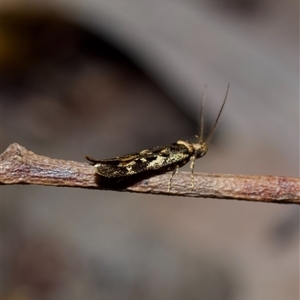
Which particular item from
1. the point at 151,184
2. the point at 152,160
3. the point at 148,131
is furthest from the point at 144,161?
the point at 148,131

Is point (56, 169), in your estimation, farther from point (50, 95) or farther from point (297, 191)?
point (50, 95)

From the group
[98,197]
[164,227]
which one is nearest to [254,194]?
[164,227]

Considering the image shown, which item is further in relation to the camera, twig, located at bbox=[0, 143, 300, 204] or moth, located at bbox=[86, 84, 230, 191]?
moth, located at bbox=[86, 84, 230, 191]

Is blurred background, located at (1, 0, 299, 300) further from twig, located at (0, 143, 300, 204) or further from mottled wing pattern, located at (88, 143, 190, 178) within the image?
twig, located at (0, 143, 300, 204)

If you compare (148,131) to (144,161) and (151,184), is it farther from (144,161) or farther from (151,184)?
(151,184)

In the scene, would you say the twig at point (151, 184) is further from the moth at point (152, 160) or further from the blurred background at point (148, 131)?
the blurred background at point (148, 131)

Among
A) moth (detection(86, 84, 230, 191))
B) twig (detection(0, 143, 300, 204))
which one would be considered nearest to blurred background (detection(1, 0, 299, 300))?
moth (detection(86, 84, 230, 191))
